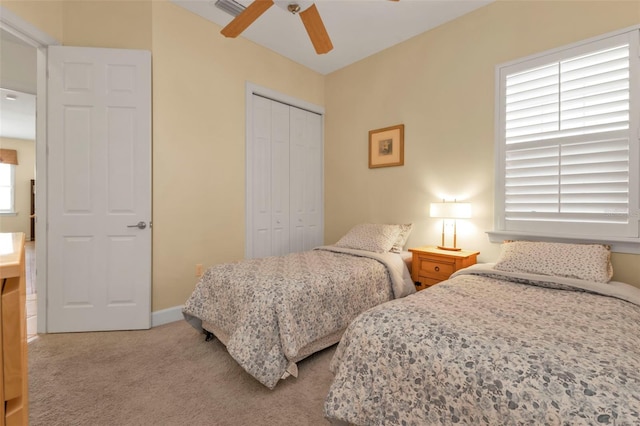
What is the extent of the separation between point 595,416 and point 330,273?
1626 millimetres

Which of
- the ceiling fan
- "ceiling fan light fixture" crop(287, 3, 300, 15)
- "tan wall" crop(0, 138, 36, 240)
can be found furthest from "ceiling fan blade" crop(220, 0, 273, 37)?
"tan wall" crop(0, 138, 36, 240)

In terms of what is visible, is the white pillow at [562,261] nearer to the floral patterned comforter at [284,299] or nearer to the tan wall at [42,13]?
the floral patterned comforter at [284,299]

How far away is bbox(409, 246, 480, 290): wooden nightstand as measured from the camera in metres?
2.76

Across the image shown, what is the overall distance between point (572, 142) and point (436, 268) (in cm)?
154

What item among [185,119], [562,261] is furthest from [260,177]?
[562,261]

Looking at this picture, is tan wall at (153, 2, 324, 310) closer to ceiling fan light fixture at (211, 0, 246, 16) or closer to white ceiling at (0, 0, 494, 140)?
white ceiling at (0, 0, 494, 140)

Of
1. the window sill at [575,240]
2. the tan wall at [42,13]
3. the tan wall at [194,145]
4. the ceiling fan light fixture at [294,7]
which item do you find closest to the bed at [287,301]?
the tan wall at [194,145]

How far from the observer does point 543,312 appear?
58.1 inches

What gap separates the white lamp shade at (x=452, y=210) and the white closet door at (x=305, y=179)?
73.1 inches

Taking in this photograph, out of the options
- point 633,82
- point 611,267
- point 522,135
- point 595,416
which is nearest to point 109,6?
point 522,135

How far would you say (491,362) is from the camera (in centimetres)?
106

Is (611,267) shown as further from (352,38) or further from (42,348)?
(42,348)

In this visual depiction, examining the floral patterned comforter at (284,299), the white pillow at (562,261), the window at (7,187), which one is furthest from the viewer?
the window at (7,187)

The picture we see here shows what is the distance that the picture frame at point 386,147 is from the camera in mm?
3605
